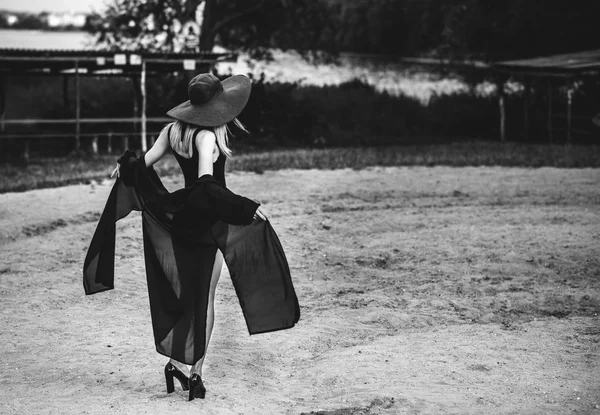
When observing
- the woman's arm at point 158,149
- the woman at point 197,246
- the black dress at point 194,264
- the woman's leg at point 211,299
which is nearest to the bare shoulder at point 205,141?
the woman at point 197,246

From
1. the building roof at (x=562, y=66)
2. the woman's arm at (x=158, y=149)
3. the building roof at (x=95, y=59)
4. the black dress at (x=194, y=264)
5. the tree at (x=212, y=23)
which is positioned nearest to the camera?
the black dress at (x=194, y=264)

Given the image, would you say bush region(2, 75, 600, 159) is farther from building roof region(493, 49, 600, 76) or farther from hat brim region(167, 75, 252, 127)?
hat brim region(167, 75, 252, 127)

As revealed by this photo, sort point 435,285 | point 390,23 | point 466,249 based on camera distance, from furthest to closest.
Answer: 1. point 390,23
2. point 466,249
3. point 435,285

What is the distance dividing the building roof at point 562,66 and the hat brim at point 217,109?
18702 mm

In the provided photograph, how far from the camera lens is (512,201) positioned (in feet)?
46.8

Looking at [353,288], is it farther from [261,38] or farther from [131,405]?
[261,38]

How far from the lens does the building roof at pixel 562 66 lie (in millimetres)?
23631

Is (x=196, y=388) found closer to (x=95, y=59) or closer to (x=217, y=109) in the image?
(x=217, y=109)

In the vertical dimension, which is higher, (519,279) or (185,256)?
(185,256)

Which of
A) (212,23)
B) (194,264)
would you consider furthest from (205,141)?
(212,23)

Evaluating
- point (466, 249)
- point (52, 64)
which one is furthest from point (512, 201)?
point (52, 64)

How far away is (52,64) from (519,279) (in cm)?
1697

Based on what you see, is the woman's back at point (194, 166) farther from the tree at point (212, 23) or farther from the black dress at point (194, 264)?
the tree at point (212, 23)

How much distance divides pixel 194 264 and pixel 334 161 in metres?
13.5
